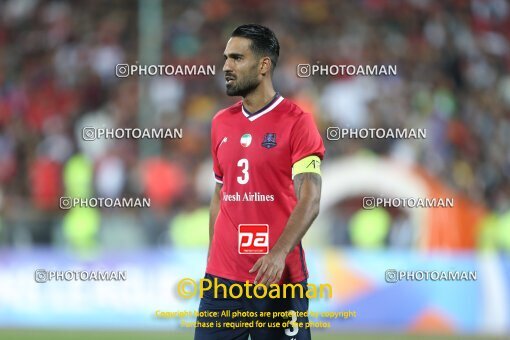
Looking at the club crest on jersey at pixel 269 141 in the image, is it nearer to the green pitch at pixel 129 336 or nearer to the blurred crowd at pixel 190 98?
the green pitch at pixel 129 336

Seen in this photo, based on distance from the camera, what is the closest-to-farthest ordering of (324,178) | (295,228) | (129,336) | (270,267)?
(270,267)
(295,228)
(129,336)
(324,178)

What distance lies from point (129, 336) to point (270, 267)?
589 centimetres

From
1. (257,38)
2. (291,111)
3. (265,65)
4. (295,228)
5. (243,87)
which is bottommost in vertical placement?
(295,228)

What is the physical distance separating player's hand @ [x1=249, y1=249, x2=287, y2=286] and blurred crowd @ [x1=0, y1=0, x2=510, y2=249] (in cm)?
642

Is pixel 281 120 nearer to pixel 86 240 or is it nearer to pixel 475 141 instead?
pixel 86 240

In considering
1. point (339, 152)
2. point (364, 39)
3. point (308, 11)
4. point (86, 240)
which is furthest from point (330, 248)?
point (308, 11)

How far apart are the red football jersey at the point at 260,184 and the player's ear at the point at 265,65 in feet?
0.49

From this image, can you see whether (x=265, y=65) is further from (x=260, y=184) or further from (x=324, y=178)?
(x=324, y=178)

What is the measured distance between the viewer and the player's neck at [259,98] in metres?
5.05

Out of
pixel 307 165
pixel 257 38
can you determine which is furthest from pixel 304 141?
pixel 257 38

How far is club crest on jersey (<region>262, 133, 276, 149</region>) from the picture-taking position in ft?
16.2

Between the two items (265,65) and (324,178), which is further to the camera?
(324,178)

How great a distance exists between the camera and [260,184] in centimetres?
490

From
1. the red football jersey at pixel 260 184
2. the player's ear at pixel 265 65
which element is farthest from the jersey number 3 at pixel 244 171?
the player's ear at pixel 265 65
